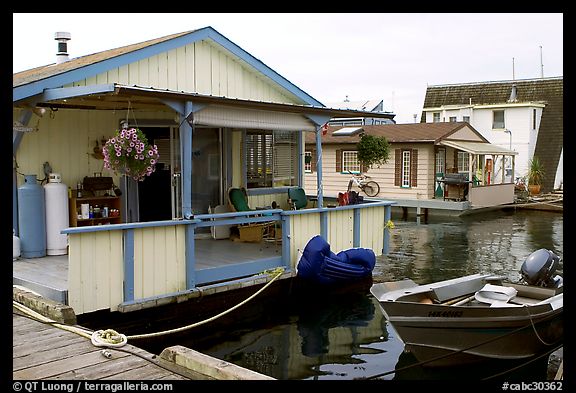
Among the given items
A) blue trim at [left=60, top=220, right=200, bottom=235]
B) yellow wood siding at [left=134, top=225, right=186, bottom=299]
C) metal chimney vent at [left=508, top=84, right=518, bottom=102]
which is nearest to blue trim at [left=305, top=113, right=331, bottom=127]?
blue trim at [left=60, top=220, right=200, bottom=235]

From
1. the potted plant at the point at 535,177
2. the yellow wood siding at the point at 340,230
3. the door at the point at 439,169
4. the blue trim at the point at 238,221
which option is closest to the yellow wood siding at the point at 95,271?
the blue trim at the point at 238,221

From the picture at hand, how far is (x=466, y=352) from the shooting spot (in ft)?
24.9

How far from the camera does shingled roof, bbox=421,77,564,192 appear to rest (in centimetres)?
3034

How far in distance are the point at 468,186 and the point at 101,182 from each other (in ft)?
57.3

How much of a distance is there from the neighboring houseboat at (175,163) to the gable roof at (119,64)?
0.02 metres

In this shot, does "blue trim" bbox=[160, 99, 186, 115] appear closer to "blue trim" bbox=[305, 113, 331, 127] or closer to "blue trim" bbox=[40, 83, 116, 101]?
"blue trim" bbox=[40, 83, 116, 101]

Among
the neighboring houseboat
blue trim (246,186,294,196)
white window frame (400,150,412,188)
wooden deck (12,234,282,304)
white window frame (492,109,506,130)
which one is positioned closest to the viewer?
wooden deck (12,234,282,304)

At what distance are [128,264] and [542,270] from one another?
5800 mm

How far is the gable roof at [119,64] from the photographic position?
820 cm

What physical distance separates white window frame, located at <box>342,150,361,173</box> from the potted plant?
902 cm

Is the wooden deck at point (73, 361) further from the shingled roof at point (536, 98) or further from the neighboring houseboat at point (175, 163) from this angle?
the shingled roof at point (536, 98)

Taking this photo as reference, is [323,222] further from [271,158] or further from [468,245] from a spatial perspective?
[468,245]

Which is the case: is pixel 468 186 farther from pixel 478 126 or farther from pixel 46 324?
pixel 46 324

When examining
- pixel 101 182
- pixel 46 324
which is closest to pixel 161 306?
pixel 46 324
